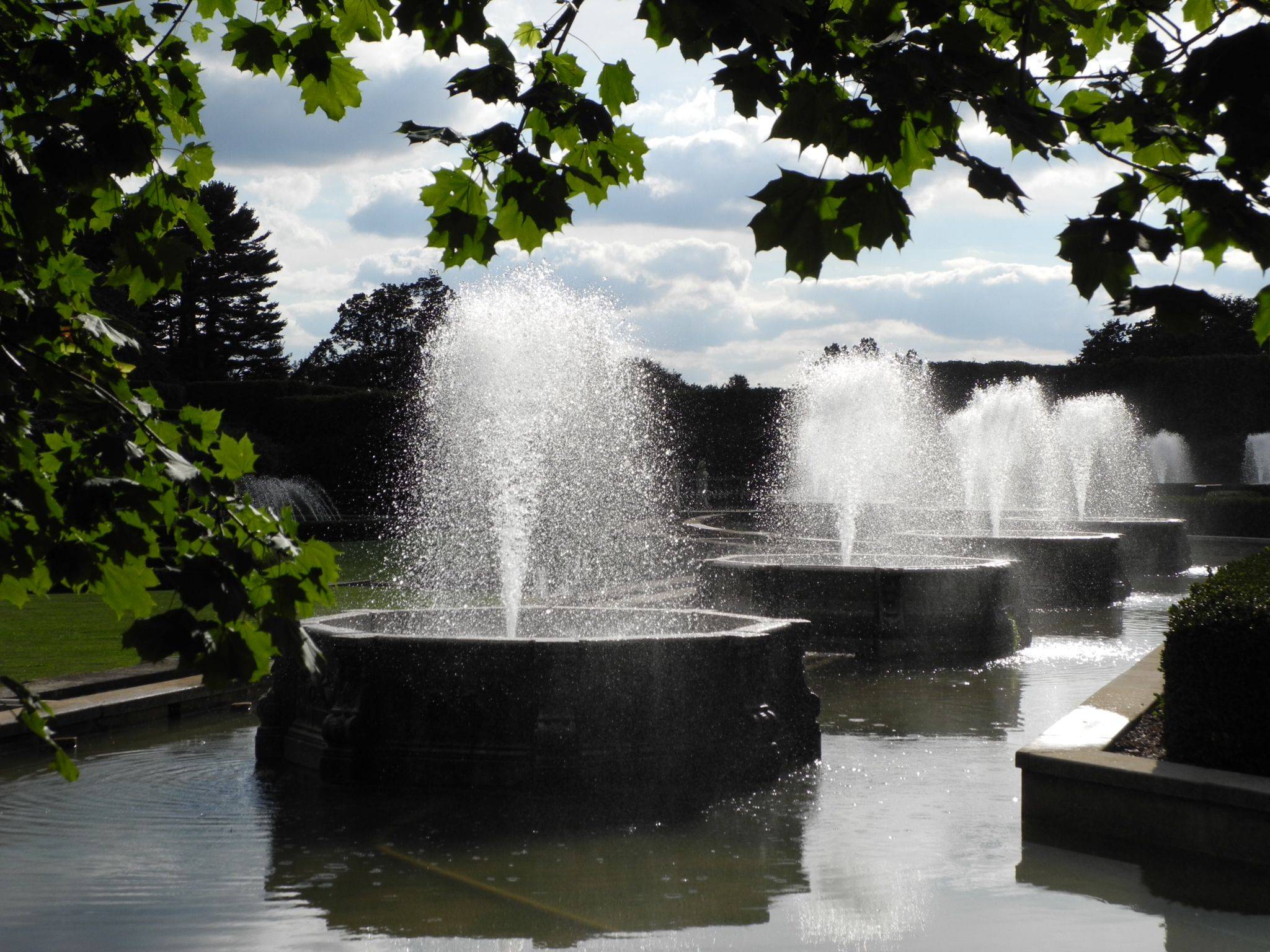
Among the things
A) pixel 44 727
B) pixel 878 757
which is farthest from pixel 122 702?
pixel 44 727

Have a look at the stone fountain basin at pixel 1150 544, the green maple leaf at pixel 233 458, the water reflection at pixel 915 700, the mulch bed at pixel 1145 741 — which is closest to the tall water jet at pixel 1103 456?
the stone fountain basin at pixel 1150 544

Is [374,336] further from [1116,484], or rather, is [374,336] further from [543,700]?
[543,700]

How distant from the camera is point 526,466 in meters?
18.9

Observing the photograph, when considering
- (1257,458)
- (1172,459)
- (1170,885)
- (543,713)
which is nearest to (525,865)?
(543,713)

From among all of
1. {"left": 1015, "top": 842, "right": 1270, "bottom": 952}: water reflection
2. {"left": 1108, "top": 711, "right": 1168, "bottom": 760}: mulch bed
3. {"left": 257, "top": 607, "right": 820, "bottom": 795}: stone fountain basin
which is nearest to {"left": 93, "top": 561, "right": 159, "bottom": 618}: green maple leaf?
{"left": 257, "top": 607, "right": 820, "bottom": 795}: stone fountain basin

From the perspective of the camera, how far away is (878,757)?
7488mm

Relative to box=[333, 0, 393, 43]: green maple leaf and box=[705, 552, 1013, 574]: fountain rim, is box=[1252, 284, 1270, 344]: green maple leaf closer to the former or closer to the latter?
box=[333, 0, 393, 43]: green maple leaf

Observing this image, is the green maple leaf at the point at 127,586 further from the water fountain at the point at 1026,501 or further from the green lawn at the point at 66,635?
the water fountain at the point at 1026,501

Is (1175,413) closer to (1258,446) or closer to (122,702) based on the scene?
(1258,446)

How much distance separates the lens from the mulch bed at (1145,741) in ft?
19.9

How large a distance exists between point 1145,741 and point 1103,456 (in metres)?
31.0

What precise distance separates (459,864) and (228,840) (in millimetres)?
1128

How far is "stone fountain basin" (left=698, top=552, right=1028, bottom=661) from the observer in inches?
434

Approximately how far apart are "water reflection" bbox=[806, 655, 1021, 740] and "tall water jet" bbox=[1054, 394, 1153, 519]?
1867cm
